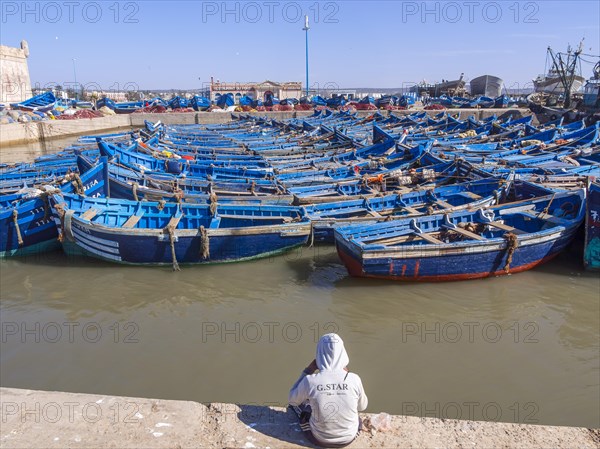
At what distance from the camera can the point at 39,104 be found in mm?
41344

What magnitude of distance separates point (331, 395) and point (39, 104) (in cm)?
4659

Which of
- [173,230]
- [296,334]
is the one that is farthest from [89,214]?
[296,334]

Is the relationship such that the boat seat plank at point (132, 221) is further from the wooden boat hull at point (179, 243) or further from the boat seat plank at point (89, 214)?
the boat seat plank at point (89, 214)

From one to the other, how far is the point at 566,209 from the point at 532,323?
4.38m

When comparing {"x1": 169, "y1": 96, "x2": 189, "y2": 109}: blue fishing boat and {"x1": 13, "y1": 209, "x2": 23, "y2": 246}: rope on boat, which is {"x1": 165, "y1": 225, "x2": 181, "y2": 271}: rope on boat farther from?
{"x1": 169, "y1": 96, "x2": 189, "y2": 109}: blue fishing boat

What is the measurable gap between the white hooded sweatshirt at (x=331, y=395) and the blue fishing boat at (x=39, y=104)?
1740 inches

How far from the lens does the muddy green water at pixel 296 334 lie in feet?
22.3

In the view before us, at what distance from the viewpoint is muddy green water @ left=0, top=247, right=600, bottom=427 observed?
22.3 ft

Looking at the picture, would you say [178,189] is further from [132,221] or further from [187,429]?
[187,429]

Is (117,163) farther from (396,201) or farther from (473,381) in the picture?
(473,381)

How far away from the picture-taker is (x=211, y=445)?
3367mm

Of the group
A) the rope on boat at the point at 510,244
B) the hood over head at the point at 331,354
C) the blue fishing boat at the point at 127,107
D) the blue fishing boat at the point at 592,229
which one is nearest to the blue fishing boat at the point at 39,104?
the blue fishing boat at the point at 127,107

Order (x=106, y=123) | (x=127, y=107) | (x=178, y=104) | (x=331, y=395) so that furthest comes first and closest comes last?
(x=178, y=104)
(x=127, y=107)
(x=106, y=123)
(x=331, y=395)

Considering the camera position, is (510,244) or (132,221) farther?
(132,221)
